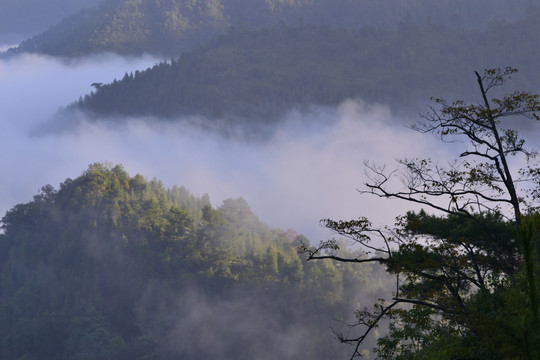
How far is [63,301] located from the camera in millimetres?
102312

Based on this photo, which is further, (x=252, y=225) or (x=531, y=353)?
(x=252, y=225)

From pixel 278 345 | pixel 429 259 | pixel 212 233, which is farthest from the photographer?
pixel 212 233

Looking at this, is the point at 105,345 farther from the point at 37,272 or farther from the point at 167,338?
the point at 37,272

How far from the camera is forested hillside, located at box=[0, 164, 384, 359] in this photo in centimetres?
8969

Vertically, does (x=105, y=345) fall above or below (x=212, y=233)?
below

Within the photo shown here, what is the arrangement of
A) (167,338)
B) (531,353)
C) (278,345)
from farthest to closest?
1. (167,338)
2. (278,345)
3. (531,353)

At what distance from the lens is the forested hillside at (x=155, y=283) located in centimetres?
8969

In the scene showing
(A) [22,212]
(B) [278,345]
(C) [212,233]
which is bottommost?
(B) [278,345]

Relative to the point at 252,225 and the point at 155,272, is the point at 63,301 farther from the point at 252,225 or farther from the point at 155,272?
the point at 252,225

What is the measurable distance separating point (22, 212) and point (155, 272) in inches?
1234

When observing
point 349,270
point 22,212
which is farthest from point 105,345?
point 22,212

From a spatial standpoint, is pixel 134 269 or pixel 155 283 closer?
pixel 155 283

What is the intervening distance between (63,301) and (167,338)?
63.4ft

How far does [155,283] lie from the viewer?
10094 centimetres
